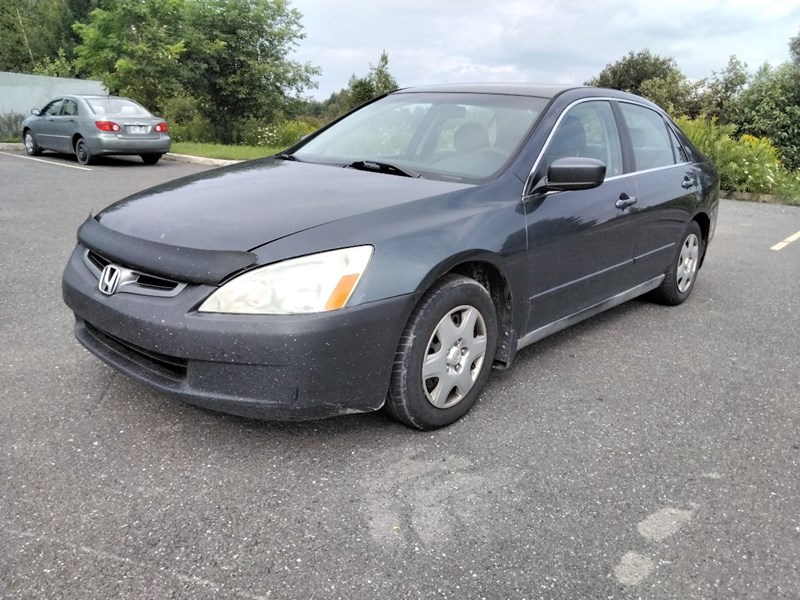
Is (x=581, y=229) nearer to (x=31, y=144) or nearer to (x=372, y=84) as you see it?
(x=31, y=144)

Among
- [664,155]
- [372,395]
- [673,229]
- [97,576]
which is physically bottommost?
[97,576]

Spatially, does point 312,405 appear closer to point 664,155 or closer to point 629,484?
point 629,484

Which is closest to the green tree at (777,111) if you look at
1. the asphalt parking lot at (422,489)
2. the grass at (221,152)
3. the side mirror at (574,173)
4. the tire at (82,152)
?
the grass at (221,152)

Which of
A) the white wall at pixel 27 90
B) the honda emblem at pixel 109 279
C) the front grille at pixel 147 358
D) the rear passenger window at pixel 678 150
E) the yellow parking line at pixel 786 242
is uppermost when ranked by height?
the white wall at pixel 27 90

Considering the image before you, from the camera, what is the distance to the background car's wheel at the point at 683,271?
4938 mm

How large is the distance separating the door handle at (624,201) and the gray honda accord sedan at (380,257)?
13 millimetres

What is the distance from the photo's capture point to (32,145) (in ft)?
48.4

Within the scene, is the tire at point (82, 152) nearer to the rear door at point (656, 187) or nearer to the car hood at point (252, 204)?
the car hood at point (252, 204)

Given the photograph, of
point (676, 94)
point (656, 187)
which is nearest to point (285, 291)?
point (656, 187)

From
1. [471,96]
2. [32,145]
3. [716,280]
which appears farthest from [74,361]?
[32,145]

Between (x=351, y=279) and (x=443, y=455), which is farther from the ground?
(x=351, y=279)

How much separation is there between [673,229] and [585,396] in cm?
183

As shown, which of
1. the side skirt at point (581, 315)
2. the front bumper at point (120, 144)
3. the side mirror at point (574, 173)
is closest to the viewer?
the side mirror at point (574, 173)

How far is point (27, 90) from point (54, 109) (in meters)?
6.15
